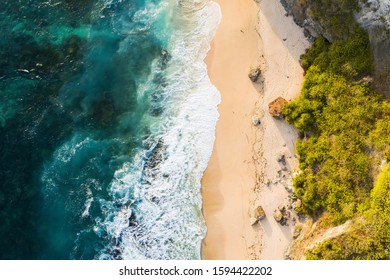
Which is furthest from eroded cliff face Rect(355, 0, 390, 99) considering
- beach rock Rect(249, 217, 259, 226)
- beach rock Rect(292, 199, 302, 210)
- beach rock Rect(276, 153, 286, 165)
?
beach rock Rect(249, 217, 259, 226)

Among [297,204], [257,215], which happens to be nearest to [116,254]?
[257,215]

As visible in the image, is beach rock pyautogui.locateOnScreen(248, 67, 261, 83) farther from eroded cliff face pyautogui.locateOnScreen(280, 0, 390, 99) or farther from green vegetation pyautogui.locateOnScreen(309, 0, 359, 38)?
green vegetation pyautogui.locateOnScreen(309, 0, 359, 38)

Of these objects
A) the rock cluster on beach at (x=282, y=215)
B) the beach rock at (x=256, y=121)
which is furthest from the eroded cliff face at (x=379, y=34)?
the rock cluster on beach at (x=282, y=215)

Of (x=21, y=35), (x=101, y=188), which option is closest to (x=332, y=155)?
(x=101, y=188)

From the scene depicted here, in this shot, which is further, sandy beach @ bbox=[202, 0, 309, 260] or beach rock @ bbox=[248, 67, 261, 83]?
beach rock @ bbox=[248, 67, 261, 83]

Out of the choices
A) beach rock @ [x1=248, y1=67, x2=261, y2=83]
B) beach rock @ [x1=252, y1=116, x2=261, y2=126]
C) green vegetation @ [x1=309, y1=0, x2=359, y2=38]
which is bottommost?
beach rock @ [x1=252, y1=116, x2=261, y2=126]

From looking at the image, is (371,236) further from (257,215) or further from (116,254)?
(116,254)

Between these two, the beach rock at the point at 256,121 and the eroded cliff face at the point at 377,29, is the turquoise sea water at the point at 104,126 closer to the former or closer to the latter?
the beach rock at the point at 256,121
